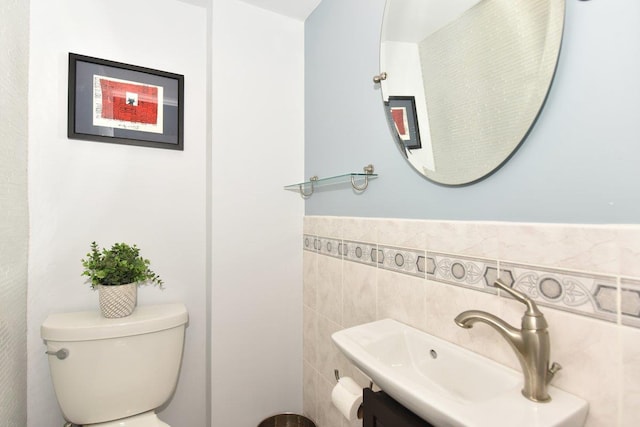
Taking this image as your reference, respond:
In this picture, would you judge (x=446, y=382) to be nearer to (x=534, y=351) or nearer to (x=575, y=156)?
(x=534, y=351)

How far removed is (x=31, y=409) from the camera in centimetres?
119

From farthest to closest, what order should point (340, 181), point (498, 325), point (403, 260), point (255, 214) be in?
point (255, 214) → point (340, 181) → point (403, 260) → point (498, 325)

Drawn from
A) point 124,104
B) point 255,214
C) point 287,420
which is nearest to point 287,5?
point 124,104

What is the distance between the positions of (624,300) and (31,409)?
1893mm

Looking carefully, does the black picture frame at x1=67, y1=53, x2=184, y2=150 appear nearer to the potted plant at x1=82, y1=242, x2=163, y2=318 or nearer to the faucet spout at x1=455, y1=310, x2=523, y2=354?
the potted plant at x1=82, y1=242, x2=163, y2=318

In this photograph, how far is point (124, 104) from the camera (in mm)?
1361

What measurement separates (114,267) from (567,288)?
4.64 feet

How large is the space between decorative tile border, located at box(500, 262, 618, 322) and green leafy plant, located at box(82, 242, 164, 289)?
4.20 ft

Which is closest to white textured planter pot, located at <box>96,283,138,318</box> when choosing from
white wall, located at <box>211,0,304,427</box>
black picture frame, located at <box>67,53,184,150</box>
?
white wall, located at <box>211,0,304,427</box>

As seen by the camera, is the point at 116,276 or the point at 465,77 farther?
the point at 116,276

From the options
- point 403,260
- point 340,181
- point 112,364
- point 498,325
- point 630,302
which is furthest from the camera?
point 340,181

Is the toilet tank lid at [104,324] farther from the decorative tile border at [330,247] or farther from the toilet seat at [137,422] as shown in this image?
the decorative tile border at [330,247]

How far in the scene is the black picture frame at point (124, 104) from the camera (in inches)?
50.4

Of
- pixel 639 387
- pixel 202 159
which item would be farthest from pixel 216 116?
pixel 639 387
